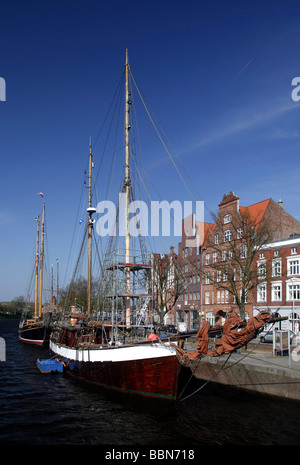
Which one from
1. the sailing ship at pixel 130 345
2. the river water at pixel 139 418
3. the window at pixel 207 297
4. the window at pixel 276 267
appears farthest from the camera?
the window at pixel 207 297

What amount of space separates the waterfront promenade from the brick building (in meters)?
7.20

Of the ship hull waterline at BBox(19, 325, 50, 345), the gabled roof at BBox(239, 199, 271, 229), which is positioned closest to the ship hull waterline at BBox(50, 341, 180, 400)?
the ship hull waterline at BBox(19, 325, 50, 345)

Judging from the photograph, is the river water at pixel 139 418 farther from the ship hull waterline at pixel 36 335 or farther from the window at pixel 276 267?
the ship hull waterline at pixel 36 335

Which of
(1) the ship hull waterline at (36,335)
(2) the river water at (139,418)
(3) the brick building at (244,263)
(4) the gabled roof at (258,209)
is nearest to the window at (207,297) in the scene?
(3) the brick building at (244,263)

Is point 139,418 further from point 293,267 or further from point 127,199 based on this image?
point 293,267

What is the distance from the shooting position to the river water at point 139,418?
51.0 ft

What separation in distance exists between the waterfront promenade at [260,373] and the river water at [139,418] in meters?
0.56

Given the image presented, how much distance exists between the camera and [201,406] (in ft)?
67.8

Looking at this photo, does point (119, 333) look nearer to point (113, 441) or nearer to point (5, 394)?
point (5, 394)

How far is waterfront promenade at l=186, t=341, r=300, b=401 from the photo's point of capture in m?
21.1

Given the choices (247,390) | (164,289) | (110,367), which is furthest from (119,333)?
(164,289)

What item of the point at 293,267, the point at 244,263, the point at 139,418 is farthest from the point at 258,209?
the point at 139,418

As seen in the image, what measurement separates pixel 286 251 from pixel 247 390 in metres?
24.9

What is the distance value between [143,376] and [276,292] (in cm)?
3045
